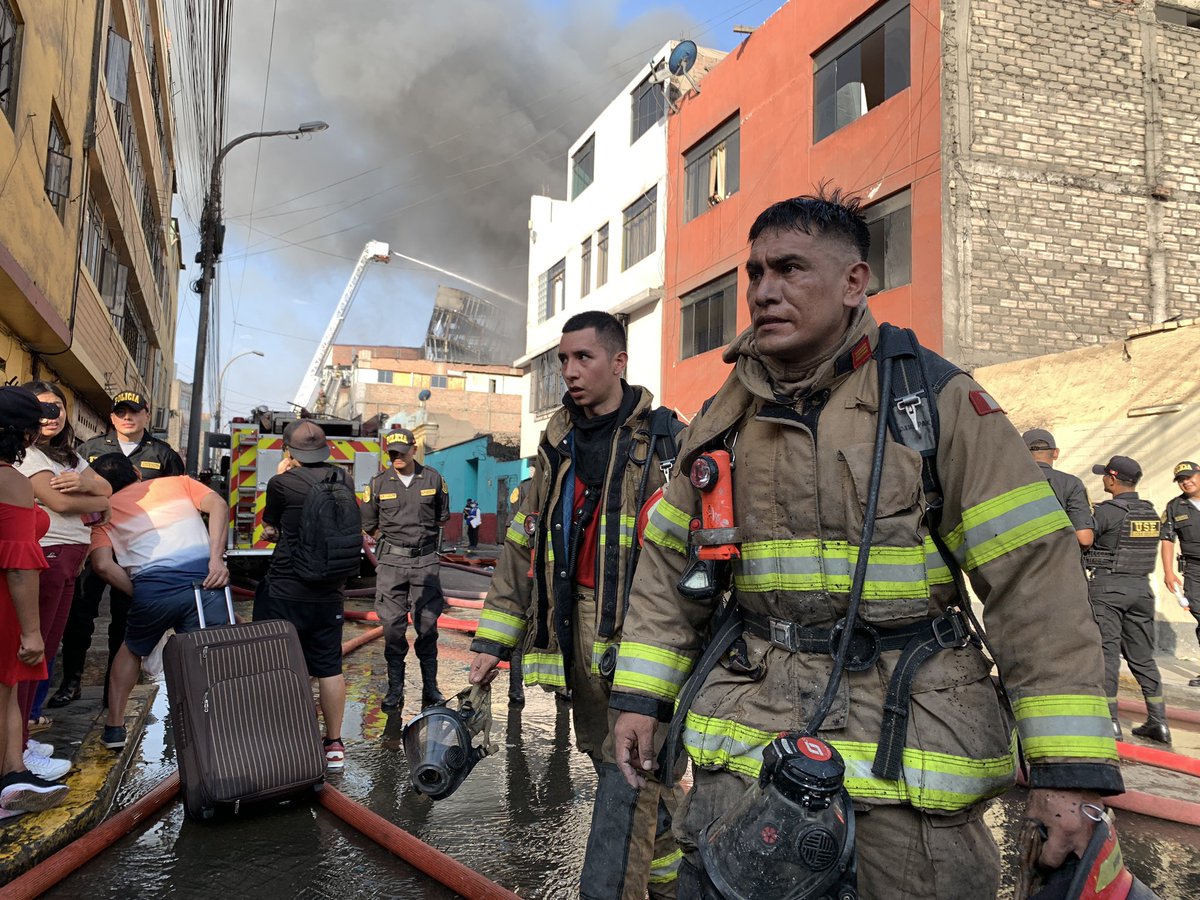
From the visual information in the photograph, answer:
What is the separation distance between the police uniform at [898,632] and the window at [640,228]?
63.5 feet

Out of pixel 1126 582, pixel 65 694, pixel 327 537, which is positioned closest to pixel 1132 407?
pixel 1126 582

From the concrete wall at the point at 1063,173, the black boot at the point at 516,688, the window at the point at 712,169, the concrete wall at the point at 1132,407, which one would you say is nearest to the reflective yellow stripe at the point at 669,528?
the black boot at the point at 516,688

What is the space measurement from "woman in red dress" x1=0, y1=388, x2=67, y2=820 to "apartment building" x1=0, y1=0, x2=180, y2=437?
484 cm

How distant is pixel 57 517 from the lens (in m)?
4.52

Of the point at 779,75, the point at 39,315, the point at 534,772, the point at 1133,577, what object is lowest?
the point at 534,772

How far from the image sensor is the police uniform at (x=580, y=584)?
277cm

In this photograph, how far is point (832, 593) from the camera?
1.74 m

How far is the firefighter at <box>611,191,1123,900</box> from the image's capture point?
1.57m

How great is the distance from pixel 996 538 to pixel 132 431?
5445 millimetres

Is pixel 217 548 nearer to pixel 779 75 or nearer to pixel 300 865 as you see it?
pixel 300 865

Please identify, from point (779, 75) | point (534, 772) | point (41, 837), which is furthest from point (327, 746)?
point (779, 75)

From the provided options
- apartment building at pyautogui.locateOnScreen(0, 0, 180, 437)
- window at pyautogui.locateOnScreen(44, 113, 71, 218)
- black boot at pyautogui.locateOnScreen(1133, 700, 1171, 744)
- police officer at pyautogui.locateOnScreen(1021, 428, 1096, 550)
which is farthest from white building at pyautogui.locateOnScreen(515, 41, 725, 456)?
black boot at pyautogui.locateOnScreen(1133, 700, 1171, 744)

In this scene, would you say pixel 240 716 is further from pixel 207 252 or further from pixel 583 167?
pixel 583 167

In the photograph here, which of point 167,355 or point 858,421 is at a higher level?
point 167,355
